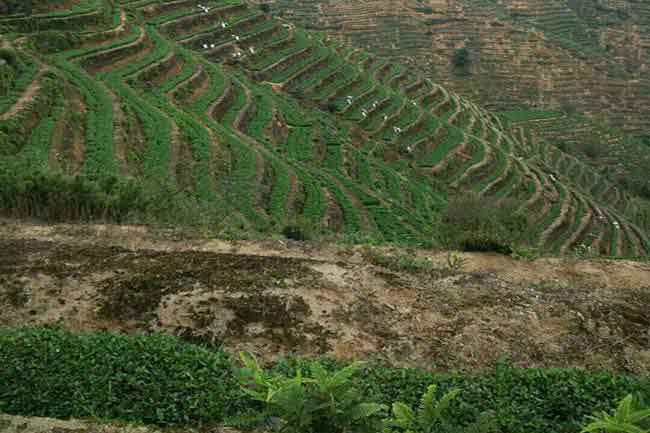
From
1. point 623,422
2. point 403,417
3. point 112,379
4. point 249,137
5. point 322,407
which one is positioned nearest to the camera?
point 623,422

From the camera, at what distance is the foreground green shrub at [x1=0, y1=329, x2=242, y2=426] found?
521cm

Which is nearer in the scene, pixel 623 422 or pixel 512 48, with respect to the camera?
pixel 623 422

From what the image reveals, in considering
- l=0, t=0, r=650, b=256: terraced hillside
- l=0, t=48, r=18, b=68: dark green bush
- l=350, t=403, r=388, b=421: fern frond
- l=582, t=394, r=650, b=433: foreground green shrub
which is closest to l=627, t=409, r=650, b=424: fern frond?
l=582, t=394, r=650, b=433: foreground green shrub

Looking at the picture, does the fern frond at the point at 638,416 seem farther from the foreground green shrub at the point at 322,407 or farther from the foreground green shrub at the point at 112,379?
the foreground green shrub at the point at 112,379

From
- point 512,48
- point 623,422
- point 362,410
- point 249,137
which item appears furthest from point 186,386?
point 512,48

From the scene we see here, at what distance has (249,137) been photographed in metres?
24.3

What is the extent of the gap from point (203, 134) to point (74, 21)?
10966mm

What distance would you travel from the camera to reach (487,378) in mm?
5949

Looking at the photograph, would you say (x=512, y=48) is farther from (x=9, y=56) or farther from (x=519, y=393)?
(x=519, y=393)

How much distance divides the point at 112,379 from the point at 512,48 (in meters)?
63.3

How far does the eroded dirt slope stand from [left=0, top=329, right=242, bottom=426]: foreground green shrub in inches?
40.8

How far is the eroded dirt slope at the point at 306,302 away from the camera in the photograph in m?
6.96

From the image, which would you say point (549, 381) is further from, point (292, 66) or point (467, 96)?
point (467, 96)

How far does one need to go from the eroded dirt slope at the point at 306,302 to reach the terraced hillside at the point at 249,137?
186cm
